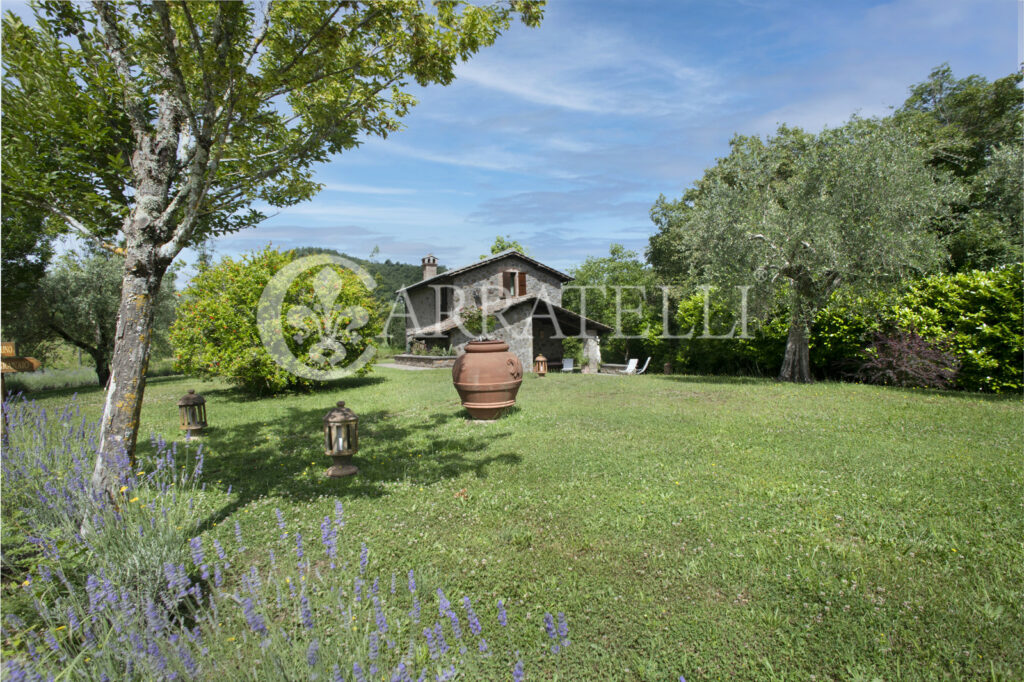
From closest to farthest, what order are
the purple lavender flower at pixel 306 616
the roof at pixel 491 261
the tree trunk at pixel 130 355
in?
the purple lavender flower at pixel 306 616 → the tree trunk at pixel 130 355 → the roof at pixel 491 261

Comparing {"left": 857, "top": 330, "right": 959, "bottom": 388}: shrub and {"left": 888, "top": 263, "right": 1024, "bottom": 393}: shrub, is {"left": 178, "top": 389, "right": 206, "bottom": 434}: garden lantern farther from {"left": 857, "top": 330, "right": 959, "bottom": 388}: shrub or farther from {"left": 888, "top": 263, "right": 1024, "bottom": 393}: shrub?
{"left": 888, "top": 263, "right": 1024, "bottom": 393}: shrub

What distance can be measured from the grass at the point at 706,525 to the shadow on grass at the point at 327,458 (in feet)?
0.16

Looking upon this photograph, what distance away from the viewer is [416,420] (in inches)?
382

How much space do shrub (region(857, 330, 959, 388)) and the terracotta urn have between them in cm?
950

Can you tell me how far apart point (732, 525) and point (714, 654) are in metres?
1.77

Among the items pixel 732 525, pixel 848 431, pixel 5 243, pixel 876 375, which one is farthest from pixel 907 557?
pixel 5 243

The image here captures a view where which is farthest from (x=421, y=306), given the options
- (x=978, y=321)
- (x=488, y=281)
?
(x=978, y=321)

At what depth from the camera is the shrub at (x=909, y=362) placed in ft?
36.9

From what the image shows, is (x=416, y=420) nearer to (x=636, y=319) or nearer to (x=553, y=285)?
(x=636, y=319)

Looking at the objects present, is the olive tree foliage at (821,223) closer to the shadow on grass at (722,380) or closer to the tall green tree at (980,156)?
the shadow on grass at (722,380)

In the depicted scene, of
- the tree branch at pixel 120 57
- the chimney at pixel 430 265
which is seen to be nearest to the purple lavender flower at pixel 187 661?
the tree branch at pixel 120 57

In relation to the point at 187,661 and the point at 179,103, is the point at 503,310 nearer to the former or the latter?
the point at 179,103
